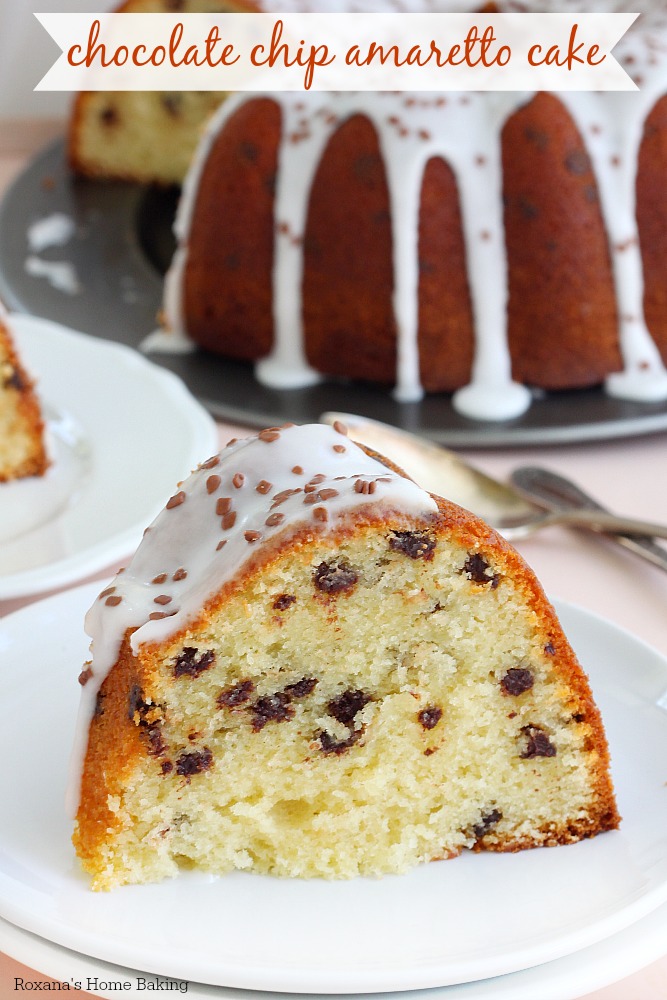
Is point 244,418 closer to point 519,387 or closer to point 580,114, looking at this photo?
point 519,387

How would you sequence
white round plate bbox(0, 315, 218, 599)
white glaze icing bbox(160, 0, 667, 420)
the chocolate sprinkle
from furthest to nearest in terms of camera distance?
white glaze icing bbox(160, 0, 667, 420)
white round plate bbox(0, 315, 218, 599)
the chocolate sprinkle

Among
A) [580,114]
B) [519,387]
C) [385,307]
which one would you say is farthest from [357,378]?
[580,114]

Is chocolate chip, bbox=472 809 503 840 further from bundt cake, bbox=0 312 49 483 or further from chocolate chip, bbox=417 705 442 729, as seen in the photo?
bundt cake, bbox=0 312 49 483

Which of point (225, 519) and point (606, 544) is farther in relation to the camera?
point (606, 544)

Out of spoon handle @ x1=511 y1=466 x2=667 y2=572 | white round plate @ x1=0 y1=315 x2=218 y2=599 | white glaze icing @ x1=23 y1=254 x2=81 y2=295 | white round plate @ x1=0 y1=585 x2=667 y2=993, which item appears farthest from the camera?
white glaze icing @ x1=23 y1=254 x2=81 y2=295

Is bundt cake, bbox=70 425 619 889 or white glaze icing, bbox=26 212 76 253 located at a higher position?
bundt cake, bbox=70 425 619 889

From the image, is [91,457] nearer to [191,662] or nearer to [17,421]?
[17,421]

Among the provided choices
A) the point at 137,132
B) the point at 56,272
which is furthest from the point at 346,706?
the point at 137,132

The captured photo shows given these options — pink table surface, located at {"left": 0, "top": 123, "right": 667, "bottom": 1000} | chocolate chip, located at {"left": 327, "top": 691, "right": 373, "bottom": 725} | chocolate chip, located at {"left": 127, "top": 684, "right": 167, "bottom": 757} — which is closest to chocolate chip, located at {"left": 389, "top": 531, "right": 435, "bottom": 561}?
chocolate chip, located at {"left": 327, "top": 691, "right": 373, "bottom": 725}
